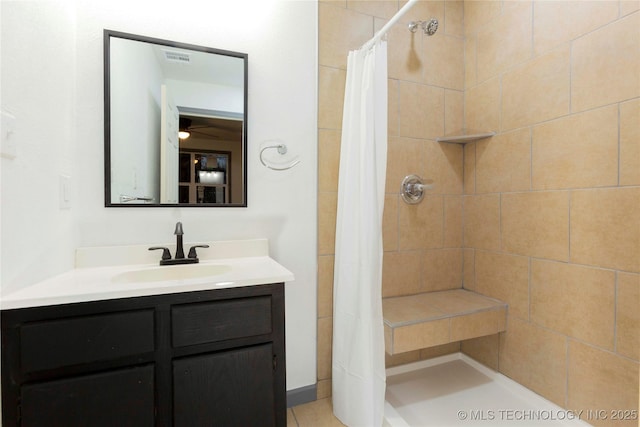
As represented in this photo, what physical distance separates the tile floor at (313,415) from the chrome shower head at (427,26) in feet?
7.75

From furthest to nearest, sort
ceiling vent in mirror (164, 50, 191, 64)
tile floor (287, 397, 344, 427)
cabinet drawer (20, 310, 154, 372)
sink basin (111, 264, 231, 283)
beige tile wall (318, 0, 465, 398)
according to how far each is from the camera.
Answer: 1. beige tile wall (318, 0, 465, 398)
2. tile floor (287, 397, 344, 427)
3. ceiling vent in mirror (164, 50, 191, 64)
4. sink basin (111, 264, 231, 283)
5. cabinet drawer (20, 310, 154, 372)

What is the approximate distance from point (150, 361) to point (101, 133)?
1.02m

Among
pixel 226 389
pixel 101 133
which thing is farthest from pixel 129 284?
pixel 101 133

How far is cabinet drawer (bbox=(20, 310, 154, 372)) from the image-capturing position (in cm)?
96

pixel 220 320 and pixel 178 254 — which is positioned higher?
pixel 178 254

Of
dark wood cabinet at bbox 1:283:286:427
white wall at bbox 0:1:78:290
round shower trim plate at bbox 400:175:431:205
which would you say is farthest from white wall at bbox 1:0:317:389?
round shower trim plate at bbox 400:175:431:205

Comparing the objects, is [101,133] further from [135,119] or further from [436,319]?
[436,319]

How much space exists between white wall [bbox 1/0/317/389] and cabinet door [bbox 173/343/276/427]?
56 cm

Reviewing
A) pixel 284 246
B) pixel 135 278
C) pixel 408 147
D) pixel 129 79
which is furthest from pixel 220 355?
pixel 408 147

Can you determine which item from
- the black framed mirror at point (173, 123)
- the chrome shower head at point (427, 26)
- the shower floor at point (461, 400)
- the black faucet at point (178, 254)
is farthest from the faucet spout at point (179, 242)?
the chrome shower head at point (427, 26)

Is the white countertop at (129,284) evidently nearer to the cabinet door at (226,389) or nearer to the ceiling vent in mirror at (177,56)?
the cabinet door at (226,389)

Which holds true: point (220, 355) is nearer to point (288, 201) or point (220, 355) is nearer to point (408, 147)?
point (288, 201)

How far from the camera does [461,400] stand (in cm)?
184

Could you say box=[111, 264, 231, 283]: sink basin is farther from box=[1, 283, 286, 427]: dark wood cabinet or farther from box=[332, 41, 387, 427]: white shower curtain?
box=[332, 41, 387, 427]: white shower curtain
